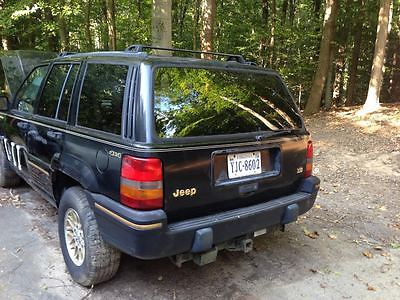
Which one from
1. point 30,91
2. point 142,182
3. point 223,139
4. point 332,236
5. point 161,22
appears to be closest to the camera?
point 142,182

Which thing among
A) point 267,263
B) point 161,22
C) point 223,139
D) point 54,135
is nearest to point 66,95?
point 54,135

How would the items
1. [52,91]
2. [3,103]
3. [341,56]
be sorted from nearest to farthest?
[52,91] < [3,103] < [341,56]

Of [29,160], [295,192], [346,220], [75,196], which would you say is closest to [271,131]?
[295,192]

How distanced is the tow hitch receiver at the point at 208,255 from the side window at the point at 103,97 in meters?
1.04

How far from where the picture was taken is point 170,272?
137 inches

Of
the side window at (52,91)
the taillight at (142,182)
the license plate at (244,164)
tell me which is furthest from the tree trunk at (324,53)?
the taillight at (142,182)

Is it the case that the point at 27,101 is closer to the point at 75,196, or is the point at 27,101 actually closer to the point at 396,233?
the point at 75,196

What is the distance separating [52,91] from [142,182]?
192cm

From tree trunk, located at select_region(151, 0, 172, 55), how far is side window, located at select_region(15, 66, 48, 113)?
3485 millimetres

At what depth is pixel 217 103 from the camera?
10.1 ft

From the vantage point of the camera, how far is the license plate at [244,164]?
2969 millimetres

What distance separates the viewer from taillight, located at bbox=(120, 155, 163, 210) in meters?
2.55

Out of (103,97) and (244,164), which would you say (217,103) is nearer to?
(244,164)

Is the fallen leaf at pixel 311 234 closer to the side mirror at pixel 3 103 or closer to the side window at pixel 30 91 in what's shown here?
the side window at pixel 30 91
